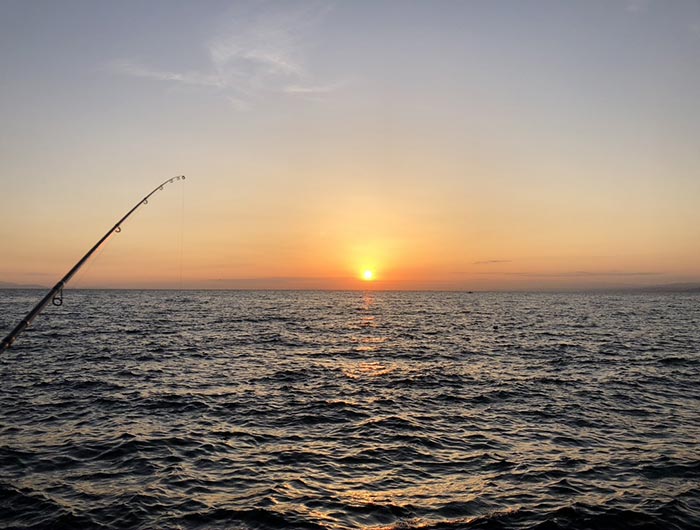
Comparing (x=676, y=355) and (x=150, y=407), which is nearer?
(x=150, y=407)

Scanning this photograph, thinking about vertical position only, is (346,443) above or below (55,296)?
below

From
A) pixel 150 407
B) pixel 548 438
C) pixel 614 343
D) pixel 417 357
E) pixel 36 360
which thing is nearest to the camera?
pixel 548 438

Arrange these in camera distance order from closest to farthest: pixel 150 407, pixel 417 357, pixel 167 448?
pixel 167 448, pixel 150 407, pixel 417 357

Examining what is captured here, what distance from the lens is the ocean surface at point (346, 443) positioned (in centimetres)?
1113

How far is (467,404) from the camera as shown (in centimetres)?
2123

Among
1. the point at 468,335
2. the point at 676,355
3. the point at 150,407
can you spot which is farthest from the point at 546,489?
the point at 468,335

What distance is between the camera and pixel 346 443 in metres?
15.9

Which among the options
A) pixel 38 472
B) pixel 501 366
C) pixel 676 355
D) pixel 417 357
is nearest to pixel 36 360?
pixel 38 472

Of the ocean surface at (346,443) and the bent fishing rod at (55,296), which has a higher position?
the bent fishing rod at (55,296)

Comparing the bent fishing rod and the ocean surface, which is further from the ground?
the bent fishing rod

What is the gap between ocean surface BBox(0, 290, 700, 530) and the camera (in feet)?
36.5

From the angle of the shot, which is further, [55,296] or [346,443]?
[346,443]

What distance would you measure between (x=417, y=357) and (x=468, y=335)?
1734 cm

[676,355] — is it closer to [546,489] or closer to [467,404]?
[467,404]
